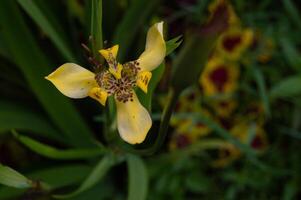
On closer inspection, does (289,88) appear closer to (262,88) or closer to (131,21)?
(262,88)

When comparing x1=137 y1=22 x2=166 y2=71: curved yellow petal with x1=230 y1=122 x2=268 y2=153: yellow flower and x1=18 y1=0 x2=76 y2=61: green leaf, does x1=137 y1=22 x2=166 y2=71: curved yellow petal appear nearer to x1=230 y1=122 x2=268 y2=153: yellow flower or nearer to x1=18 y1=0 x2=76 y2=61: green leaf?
x1=18 y1=0 x2=76 y2=61: green leaf

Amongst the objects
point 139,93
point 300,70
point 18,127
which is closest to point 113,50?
point 139,93

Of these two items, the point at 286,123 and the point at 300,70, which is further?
the point at 286,123

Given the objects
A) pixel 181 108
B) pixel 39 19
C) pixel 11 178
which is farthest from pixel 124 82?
pixel 181 108

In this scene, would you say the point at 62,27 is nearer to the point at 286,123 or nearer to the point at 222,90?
the point at 222,90

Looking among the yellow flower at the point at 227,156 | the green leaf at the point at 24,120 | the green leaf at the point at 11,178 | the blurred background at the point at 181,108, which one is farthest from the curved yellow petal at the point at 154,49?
the yellow flower at the point at 227,156

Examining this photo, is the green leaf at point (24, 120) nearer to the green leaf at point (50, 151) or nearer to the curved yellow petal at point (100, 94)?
the green leaf at point (50, 151)
